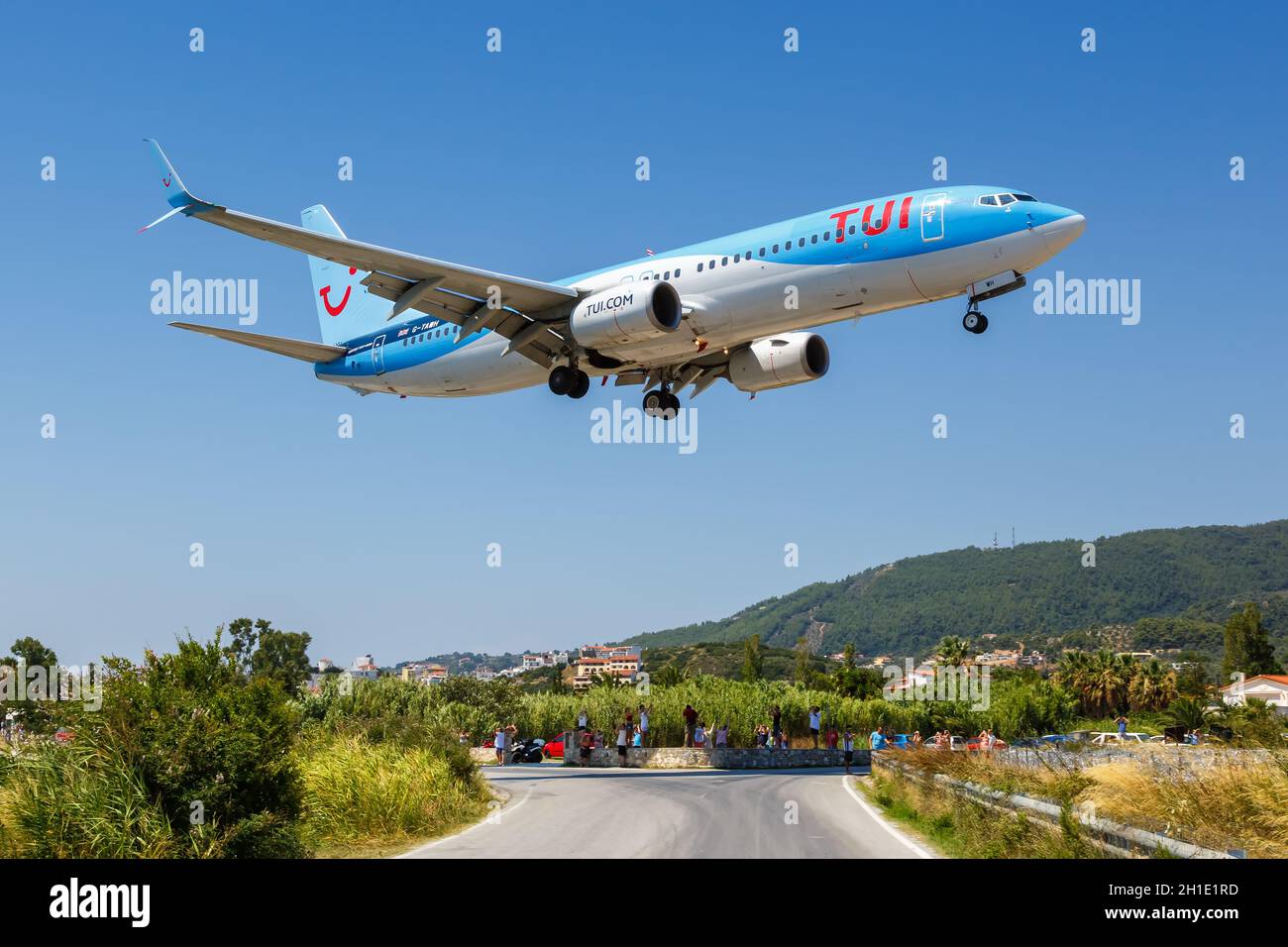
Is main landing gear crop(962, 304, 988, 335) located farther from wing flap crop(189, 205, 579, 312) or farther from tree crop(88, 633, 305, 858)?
tree crop(88, 633, 305, 858)

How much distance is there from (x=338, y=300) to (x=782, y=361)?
19440mm

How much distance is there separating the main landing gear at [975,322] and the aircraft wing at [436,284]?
10.1 metres

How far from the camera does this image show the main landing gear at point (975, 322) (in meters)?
25.6

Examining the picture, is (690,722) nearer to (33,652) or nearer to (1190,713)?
(1190,713)

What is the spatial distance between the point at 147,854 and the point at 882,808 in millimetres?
13838

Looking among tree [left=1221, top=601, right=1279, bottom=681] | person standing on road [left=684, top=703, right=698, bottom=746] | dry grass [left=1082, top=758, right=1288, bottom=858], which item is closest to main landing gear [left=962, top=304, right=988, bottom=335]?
dry grass [left=1082, top=758, right=1288, bottom=858]

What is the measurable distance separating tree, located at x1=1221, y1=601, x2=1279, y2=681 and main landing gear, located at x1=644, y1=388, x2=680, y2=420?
90.9 meters

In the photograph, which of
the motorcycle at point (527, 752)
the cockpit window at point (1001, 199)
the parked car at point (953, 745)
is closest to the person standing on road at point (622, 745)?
the motorcycle at point (527, 752)

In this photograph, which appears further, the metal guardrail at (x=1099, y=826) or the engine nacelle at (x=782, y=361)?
the engine nacelle at (x=782, y=361)

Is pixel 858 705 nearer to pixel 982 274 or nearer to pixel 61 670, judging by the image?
pixel 982 274

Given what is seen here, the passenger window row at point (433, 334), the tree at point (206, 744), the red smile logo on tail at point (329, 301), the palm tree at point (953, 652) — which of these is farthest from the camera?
the palm tree at point (953, 652)

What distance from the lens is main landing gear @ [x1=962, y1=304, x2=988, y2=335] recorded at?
25.6 m

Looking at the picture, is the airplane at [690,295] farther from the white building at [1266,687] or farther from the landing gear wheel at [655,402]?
the white building at [1266,687]
